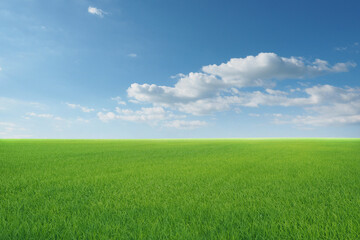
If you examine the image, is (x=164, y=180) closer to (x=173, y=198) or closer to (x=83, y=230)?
(x=173, y=198)

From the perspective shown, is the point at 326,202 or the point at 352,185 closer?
the point at 326,202

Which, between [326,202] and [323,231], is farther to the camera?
[326,202]

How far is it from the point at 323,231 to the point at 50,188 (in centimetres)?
649

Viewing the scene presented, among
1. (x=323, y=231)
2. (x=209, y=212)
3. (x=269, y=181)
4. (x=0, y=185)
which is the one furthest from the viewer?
(x=269, y=181)

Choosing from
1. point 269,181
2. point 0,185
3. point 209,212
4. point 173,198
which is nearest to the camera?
point 209,212

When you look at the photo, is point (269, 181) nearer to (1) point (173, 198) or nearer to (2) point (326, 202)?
(2) point (326, 202)

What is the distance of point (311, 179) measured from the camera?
7578 millimetres

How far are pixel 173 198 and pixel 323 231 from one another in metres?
2.95

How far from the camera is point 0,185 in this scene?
22.1 feet

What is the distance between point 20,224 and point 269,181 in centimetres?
652

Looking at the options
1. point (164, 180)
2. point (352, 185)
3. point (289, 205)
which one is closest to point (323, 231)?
point (289, 205)

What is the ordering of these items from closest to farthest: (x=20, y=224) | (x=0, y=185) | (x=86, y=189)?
1. (x=20, y=224)
2. (x=86, y=189)
3. (x=0, y=185)

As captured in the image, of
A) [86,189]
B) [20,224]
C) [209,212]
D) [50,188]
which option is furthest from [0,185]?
[209,212]

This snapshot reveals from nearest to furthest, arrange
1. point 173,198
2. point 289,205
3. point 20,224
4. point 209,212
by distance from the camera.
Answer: point 20,224, point 209,212, point 289,205, point 173,198
